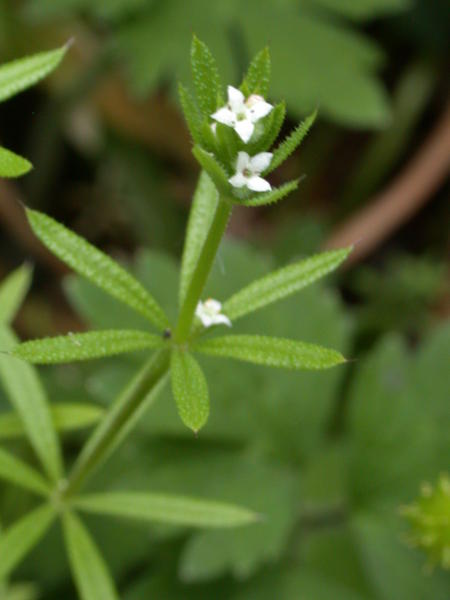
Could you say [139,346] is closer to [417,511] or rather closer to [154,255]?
[417,511]

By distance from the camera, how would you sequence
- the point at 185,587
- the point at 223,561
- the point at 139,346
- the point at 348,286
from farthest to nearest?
the point at 348,286
the point at 185,587
the point at 223,561
the point at 139,346

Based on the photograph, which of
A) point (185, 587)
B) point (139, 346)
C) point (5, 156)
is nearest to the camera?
point (5, 156)

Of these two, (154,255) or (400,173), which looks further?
(400,173)

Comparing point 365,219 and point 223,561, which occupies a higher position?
point 365,219

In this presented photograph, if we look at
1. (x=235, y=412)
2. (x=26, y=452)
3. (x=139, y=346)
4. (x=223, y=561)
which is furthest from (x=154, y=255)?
(x=139, y=346)

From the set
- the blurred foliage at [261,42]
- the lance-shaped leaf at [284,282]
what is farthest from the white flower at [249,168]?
the blurred foliage at [261,42]

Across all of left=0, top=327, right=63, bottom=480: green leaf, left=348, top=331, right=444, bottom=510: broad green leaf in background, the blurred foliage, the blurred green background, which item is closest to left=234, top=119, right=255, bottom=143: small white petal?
left=0, top=327, right=63, bottom=480: green leaf

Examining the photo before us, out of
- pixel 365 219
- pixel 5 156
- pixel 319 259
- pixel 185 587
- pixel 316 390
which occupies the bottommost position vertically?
pixel 185 587
